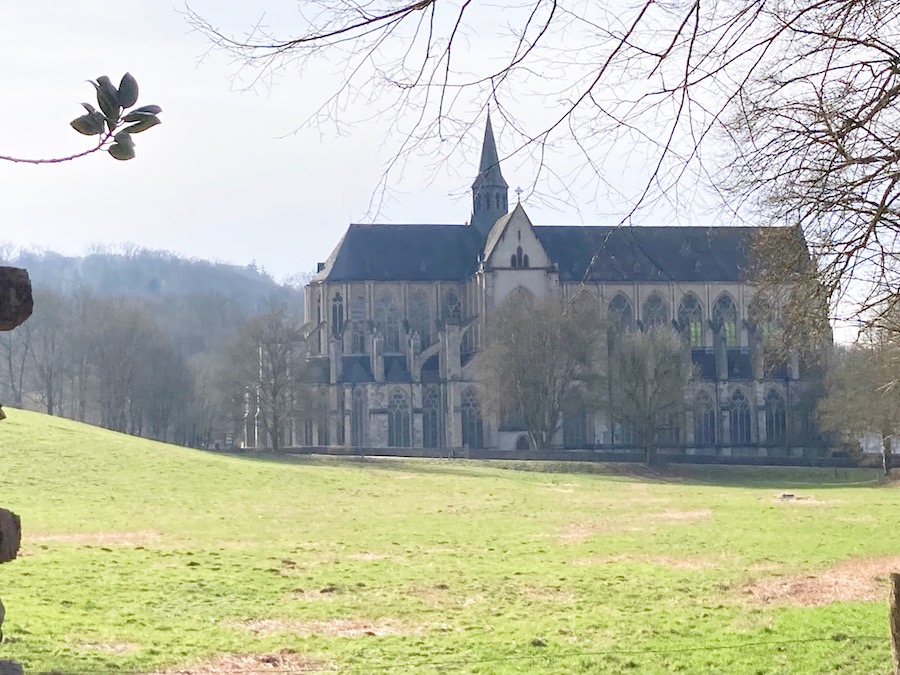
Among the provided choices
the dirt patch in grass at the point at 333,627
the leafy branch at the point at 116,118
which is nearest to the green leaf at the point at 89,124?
the leafy branch at the point at 116,118

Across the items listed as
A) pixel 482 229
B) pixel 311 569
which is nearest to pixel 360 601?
pixel 311 569

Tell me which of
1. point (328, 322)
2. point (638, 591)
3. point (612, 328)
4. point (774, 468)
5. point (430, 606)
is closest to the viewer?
point (430, 606)

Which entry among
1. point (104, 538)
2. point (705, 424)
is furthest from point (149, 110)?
point (705, 424)

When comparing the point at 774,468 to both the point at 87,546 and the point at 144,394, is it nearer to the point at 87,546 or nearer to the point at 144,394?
the point at 144,394

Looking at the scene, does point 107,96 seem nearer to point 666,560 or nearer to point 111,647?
point 111,647

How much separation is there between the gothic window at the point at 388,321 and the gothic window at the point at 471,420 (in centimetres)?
753

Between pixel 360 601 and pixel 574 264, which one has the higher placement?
pixel 574 264

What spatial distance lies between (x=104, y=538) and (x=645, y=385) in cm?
4728

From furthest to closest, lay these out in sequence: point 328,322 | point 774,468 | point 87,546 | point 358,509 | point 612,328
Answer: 1. point 328,322
2. point 612,328
3. point 774,468
4. point 358,509
5. point 87,546

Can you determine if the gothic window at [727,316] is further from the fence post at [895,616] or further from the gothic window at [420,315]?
the fence post at [895,616]

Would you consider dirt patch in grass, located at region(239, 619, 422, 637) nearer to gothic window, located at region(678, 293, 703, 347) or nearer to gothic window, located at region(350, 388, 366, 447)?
gothic window, located at region(350, 388, 366, 447)

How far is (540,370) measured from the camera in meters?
69.9

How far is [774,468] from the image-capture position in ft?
216

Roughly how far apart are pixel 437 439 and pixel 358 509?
42.5 meters
